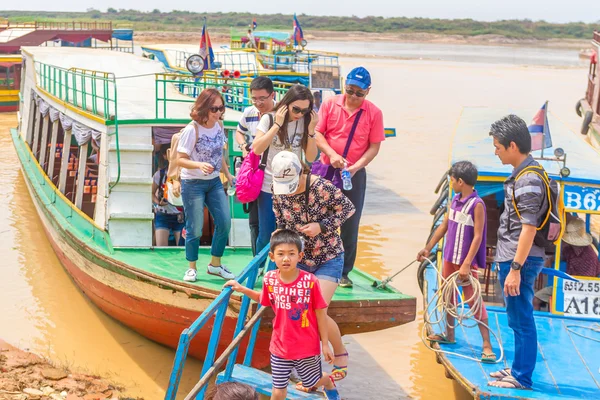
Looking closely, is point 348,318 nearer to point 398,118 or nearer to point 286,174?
point 286,174

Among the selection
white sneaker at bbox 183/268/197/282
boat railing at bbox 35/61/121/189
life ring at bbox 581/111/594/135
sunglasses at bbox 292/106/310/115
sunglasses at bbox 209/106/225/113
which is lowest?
white sneaker at bbox 183/268/197/282

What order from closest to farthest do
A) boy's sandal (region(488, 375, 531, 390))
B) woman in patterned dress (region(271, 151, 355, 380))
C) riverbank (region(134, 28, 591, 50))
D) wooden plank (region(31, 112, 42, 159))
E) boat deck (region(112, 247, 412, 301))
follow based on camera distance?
1. woman in patterned dress (region(271, 151, 355, 380))
2. boy's sandal (region(488, 375, 531, 390))
3. boat deck (region(112, 247, 412, 301))
4. wooden plank (region(31, 112, 42, 159))
5. riverbank (region(134, 28, 591, 50))

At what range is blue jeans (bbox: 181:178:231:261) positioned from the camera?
687 cm

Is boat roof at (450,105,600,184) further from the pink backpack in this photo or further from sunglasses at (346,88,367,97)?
the pink backpack

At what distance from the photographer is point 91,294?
9.04 metres

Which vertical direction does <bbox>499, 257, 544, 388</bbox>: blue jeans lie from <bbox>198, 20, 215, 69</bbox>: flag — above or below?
below

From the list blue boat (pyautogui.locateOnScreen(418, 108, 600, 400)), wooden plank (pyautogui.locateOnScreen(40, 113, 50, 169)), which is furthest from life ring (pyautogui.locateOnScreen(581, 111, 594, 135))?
wooden plank (pyautogui.locateOnScreen(40, 113, 50, 169))

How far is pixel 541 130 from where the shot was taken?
7.71 metres

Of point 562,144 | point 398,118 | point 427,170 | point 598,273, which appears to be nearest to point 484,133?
point 562,144

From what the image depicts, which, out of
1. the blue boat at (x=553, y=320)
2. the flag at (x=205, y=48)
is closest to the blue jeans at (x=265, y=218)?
the blue boat at (x=553, y=320)

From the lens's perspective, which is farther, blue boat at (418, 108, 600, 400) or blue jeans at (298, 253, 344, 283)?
blue boat at (418, 108, 600, 400)

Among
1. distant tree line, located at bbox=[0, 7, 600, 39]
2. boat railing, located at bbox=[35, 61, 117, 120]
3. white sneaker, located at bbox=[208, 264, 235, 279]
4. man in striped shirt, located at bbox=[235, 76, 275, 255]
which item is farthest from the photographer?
Result: distant tree line, located at bbox=[0, 7, 600, 39]

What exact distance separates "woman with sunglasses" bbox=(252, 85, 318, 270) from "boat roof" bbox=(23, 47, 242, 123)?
2.93 meters

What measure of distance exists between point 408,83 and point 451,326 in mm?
35464
